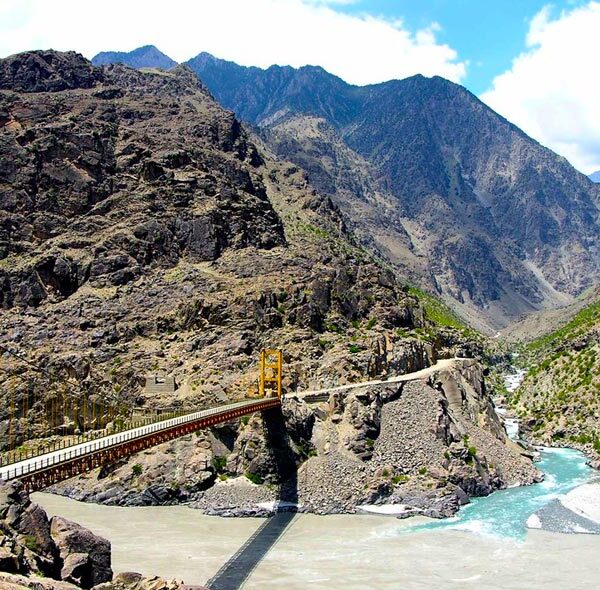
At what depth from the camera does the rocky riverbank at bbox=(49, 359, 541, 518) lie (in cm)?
6325

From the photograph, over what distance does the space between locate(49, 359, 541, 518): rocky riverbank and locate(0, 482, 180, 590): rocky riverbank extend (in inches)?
954

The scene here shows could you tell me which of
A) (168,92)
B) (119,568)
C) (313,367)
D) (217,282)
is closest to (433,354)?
(313,367)

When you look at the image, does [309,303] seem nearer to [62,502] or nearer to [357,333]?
[357,333]

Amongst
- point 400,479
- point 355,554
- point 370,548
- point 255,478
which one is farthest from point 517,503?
point 255,478

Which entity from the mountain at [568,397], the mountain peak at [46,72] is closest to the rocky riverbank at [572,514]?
the mountain at [568,397]

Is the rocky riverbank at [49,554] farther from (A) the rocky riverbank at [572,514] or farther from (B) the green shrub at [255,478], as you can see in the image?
(A) the rocky riverbank at [572,514]

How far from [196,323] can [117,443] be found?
44.8 meters

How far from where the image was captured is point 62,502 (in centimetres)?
6825

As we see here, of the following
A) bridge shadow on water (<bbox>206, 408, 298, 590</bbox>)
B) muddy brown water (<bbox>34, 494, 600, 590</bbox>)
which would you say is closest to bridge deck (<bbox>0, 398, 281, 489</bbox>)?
bridge shadow on water (<bbox>206, 408, 298, 590</bbox>)

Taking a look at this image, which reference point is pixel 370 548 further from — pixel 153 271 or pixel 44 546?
pixel 153 271

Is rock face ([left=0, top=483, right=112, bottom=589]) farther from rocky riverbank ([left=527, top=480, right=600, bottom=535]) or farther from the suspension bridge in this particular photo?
rocky riverbank ([left=527, top=480, right=600, bottom=535])

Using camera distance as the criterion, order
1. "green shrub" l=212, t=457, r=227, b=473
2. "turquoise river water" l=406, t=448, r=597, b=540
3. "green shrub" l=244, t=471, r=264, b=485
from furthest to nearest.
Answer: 1. "green shrub" l=212, t=457, r=227, b=473
2. "green shrub" l=244, t=471, r=264, b=485
3. "turquoise river water" l=406, t=448, r=597, b=540

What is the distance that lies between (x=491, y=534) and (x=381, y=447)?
14345mm

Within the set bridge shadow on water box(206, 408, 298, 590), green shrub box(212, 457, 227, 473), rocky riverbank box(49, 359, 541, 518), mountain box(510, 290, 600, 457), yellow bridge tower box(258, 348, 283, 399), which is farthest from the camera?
mountain box(510, 290, 600, 457)
